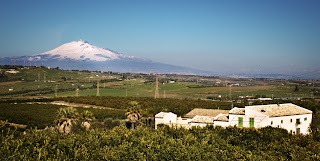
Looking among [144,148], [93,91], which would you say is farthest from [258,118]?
[93,91]

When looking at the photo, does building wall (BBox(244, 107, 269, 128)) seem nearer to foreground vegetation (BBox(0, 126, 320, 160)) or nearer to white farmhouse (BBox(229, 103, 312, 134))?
white farmhouse (BBox(229, 103, 312, 134))

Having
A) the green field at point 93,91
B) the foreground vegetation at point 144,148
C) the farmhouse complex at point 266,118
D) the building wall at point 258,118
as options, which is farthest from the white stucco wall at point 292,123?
the green field at point 93,91

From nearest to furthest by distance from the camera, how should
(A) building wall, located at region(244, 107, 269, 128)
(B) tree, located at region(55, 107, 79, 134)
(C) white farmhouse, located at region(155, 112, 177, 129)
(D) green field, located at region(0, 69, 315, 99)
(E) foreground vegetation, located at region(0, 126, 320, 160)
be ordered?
(E) foreground vegetation, located at region(0, 126, 320, 160)
(B) tree, located at region(55, 107, 79, 134)
(A) building wall, located at region(244, 107, 269, 128)
(C) white farmhouse, located at region(155, 112, 177, 129)
(D) green field, located at region(0, 69, 315, 99)

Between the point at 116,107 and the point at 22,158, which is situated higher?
the point at 22,158

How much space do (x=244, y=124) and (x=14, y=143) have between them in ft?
116

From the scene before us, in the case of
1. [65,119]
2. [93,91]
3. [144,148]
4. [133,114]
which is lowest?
[93,91]

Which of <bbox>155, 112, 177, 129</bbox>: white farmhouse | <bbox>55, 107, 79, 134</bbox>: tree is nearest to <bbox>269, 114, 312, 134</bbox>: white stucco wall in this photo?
<bbox>155, 112, 177, 129</bbox>: white farmhouse

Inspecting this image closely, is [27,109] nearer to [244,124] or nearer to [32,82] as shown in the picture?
[244,124]

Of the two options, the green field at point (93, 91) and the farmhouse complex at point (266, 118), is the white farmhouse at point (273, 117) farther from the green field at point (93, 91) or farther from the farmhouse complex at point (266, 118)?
the green field at point (93, 91)

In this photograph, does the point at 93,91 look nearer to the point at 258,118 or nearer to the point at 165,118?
the point at 165,118

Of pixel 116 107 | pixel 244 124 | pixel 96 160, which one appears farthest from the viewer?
pixel 116 107

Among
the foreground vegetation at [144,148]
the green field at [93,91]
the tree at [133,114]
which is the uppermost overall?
the foreground vegetation at [144,148]

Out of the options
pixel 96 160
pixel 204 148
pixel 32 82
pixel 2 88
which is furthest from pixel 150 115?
pixel 32 82

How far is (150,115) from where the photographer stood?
68938mm
